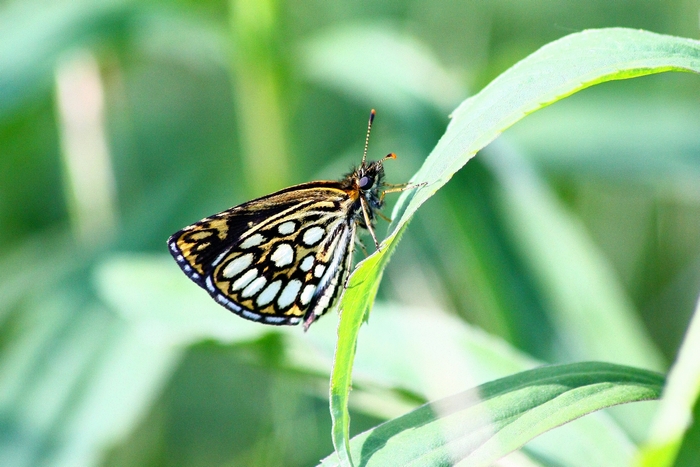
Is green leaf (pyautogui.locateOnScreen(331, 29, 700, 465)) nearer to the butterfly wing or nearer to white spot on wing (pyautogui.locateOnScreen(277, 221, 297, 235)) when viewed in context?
the butterfly wing

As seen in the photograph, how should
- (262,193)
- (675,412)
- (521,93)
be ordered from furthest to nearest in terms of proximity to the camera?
(262,193), (521,93), (675,412)

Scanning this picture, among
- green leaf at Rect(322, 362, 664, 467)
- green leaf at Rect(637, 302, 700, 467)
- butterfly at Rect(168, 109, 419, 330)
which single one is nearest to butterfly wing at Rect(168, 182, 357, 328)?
butterfly at Rect(168, 109, 419, 330)

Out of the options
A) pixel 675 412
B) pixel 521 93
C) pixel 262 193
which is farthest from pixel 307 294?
pixel 675 412

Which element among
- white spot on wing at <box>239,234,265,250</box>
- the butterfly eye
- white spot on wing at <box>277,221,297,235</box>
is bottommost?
white spot on wing at <box>239,234,265,250</box>

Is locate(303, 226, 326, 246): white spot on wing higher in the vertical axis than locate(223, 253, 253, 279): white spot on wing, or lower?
higher

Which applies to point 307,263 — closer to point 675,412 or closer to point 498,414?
point 498,414
